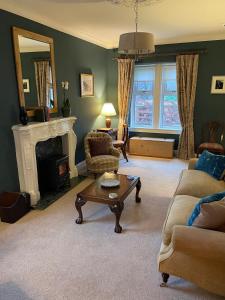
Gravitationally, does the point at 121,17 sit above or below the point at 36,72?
above

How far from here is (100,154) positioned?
4348 mm

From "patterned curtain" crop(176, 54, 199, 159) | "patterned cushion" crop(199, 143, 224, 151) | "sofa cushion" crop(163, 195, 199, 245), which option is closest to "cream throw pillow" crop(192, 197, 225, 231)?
"sofa cushion" crop(163, 195, 199, 245)

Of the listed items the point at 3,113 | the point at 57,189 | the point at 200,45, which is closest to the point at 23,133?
the point at 3,113

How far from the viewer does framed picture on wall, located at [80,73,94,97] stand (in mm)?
4691

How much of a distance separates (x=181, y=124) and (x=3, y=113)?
3.88 m

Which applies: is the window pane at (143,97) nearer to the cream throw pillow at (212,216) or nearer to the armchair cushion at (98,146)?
the armchair cushion at (98,146)

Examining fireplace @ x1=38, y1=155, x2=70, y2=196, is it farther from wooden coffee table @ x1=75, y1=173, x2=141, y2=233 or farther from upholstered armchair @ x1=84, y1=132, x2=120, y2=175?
wooden coffee table @ x1=75, y1=173, x2=141, y2=233

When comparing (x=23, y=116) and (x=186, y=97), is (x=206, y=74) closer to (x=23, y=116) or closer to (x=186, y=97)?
(x=186, y=97)

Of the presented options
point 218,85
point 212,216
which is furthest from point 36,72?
point 218,85

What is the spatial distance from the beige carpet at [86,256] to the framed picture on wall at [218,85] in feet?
9.86

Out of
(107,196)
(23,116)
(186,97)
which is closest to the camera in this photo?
(107,196)

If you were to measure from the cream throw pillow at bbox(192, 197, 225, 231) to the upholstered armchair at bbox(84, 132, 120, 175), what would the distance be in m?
2.54

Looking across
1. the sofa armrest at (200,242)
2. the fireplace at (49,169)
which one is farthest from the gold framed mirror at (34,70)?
the sofa armrest at (200,242)

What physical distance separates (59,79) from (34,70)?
26.4 inches
